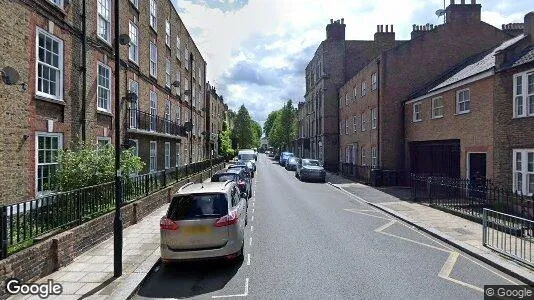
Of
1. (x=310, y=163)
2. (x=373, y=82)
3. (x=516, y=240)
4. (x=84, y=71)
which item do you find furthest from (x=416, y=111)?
(x=84, y=71)

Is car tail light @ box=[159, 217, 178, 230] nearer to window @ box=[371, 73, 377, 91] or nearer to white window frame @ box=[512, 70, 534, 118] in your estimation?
white window frame @ box=[512, 70, 534, 118]

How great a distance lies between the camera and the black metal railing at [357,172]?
29688 millimetres

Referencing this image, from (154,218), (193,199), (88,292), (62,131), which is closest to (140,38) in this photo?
(62,131)

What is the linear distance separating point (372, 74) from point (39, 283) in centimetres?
2741

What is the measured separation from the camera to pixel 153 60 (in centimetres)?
2305

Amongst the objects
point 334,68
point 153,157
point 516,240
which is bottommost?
point 516,240

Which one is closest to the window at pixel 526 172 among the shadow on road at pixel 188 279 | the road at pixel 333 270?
the road at pixel 333 270

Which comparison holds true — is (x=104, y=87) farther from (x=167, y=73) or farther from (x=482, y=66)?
(x=482, y=66)

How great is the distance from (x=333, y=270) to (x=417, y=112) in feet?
65.4

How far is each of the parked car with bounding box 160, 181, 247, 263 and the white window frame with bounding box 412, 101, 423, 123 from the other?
784 inches

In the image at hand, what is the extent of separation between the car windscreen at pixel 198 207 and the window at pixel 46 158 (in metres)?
5.16

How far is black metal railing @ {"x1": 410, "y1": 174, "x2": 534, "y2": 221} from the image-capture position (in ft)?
44.6

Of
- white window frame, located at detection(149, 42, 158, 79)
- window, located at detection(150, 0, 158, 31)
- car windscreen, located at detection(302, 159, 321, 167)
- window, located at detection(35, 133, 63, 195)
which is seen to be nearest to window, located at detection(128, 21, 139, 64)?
white window frame, located at detection(149, 42, 158, 79)

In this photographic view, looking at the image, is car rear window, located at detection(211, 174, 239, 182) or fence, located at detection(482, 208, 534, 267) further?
car rear window, located at detection(211, 174, 239, 182)
